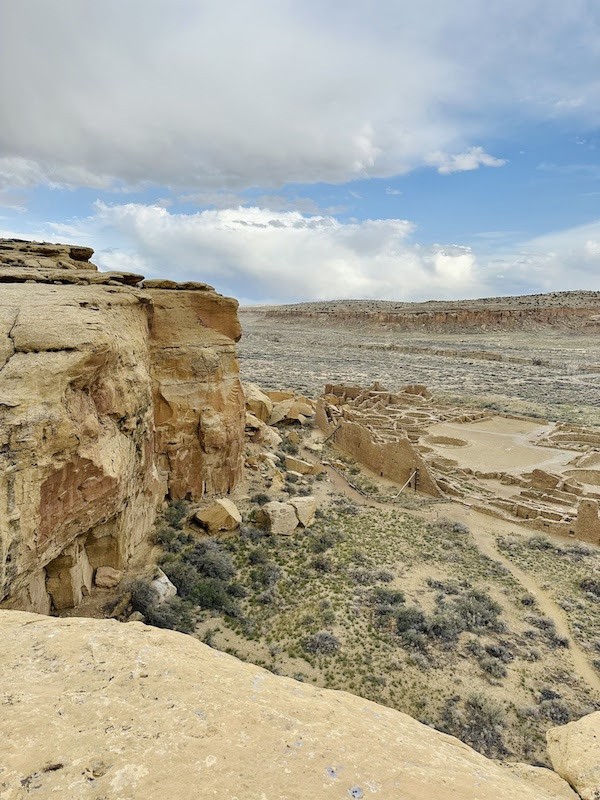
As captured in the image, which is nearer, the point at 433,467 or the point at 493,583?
the point at 493,583

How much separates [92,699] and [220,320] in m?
14.7

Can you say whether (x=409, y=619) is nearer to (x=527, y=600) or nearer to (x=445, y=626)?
(x=445, y=626)

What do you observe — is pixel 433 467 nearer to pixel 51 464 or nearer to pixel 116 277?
pixel 116 277

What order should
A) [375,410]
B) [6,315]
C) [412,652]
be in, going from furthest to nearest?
[375,410] → [412,652] → [6,315]

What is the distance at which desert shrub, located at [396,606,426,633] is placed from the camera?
40.5 ft

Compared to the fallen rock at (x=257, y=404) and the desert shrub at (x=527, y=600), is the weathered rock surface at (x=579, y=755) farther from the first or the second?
the fallen rock at (x=257, y=404)

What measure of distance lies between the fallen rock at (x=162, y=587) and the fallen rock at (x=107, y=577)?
2.83 feet

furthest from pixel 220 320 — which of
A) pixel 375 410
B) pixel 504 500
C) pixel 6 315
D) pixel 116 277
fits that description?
pixel 375 410

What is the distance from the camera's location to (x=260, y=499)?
1822 centimetres

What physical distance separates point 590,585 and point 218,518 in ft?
38.9

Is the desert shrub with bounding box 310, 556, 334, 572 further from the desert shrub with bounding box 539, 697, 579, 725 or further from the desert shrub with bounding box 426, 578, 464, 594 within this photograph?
the desert shrub with bounding box 539, 697, 579, 725

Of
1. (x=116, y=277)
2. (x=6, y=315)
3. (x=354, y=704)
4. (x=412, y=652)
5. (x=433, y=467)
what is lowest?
(x=412, y=652)

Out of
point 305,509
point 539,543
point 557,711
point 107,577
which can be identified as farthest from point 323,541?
point 539,543

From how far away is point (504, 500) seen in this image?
69.8 ft
